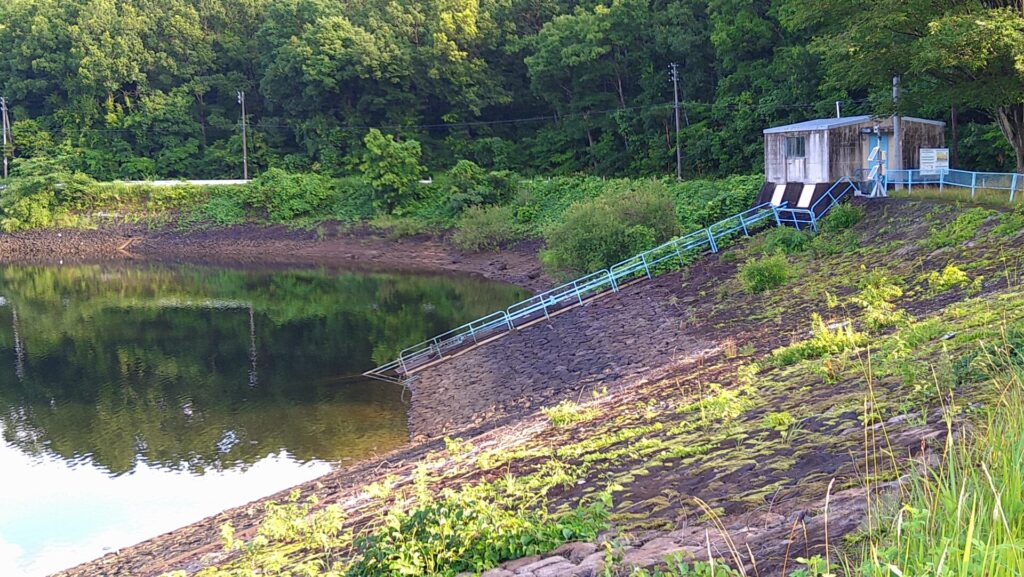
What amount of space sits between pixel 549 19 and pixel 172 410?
52040 mm

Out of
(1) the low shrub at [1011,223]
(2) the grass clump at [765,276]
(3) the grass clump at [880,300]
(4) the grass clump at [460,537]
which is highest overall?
(1) the low shrub at [1011,223]

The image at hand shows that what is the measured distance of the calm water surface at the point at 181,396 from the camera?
18.3 meters

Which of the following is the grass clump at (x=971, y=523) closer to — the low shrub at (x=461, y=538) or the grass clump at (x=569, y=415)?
the low shrub at (x=461, y=538)

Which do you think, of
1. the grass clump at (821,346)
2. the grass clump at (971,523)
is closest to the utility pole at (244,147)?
the grass clump at (821,346)

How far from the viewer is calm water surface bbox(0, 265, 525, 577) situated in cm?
1834

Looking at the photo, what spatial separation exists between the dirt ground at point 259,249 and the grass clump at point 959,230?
2723 centimetres

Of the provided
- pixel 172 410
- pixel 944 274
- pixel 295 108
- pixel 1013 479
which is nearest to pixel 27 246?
pixel 295 108

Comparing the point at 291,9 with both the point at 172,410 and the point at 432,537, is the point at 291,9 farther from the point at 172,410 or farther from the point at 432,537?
the point at 432,537

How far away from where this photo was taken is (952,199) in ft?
84.8

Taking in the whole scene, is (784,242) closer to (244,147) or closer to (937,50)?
(937,50)

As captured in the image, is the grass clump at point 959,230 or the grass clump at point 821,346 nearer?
the grass clump at point 821,346

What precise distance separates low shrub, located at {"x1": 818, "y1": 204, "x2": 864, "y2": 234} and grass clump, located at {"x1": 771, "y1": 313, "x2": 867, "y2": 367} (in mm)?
13615

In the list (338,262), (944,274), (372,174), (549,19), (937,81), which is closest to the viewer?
(944,274)

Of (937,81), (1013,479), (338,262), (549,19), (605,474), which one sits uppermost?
(549,19)
